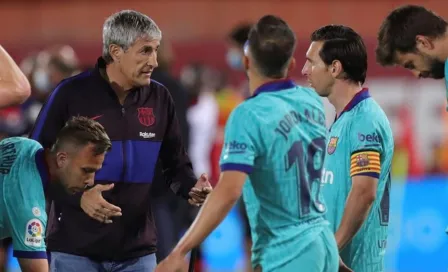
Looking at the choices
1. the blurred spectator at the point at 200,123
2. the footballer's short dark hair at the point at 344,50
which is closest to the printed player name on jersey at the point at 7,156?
the footballer's short dark hair at the point at 344,50

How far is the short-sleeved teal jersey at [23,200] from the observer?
5.42 meters

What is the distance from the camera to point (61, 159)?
5.54m

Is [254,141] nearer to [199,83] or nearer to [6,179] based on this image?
[6,179]

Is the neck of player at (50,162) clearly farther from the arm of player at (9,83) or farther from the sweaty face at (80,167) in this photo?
the arm of player at (9,83)

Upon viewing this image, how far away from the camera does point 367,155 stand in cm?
584

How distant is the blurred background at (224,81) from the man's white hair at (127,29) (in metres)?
2.96

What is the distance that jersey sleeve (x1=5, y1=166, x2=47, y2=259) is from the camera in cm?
541

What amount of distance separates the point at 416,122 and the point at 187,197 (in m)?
13.0

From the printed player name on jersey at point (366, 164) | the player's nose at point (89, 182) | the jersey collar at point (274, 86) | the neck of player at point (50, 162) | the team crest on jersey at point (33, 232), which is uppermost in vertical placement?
the jersey collar at point (274, 86)

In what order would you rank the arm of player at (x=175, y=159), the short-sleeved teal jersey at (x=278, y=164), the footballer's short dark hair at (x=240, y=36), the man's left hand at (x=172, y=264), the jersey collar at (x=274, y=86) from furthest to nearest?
the footballer's short dark hair at (x=240, y=36) < the arm of player at (x=175, y=159) < the jersey collar at (x=274, y=86) < the short-sleeved teal jersey at (x=278, y=164) < the man's left hand at (x=172, y=264)

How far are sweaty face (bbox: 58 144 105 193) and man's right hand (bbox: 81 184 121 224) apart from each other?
3.6 inches

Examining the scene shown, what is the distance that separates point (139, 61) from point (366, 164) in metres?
1.35

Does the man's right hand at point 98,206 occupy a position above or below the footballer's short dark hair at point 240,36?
below

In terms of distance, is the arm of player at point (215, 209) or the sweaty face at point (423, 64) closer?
the arm of player at point (215, 209)
